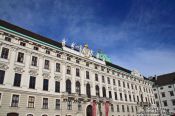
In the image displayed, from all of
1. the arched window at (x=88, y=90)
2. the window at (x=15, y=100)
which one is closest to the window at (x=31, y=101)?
the window at (x=15, y=100)

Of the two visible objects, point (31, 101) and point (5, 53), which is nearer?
point (5, 53)

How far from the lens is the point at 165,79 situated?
8144cm

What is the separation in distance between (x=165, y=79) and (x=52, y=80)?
208 feet

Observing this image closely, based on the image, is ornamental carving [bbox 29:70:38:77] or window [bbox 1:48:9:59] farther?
ornamental carving [bbox 29:70:38:77]

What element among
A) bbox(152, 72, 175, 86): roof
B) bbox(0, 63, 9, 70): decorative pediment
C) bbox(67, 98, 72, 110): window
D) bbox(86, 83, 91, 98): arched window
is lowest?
bbox(67, 98, 72, 110): window

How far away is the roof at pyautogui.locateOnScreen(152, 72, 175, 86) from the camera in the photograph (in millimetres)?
77919

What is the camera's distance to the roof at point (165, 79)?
77.9m

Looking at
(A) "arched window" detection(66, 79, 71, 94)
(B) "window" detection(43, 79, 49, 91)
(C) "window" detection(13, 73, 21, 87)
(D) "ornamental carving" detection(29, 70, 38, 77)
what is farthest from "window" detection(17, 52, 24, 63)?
(A) "arched window" detection(66, 79, 71, 94)

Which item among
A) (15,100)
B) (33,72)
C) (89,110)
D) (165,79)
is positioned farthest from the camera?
(165,79)

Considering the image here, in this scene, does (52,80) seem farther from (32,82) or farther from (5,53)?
(5,53)

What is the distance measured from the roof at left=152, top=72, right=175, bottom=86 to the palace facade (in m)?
31.5

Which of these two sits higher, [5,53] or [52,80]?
[5,53]

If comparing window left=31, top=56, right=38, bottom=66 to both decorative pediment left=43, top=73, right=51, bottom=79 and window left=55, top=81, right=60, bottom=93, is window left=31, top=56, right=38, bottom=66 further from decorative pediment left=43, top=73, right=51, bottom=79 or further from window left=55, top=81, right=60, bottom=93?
window left=55, top=81, right=60, bottom=93

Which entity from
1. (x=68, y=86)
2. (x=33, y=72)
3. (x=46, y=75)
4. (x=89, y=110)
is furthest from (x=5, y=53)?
(x=89, y=110)
